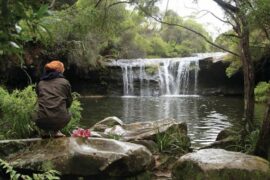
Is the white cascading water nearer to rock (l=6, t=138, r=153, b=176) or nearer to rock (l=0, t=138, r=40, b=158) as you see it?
rock (l=0, t=138, r=40, b=158)

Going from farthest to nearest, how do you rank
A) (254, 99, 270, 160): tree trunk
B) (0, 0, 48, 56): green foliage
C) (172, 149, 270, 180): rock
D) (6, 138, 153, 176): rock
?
(254, 99, 270, 160): tree trunk, (6, 138, 153, 176): rock, (172, 149, 270, 180): rock, (0, 0, 48, 56): green foliage

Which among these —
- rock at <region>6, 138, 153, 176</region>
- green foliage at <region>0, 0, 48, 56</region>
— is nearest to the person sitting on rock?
rock at <region>6, 138, 153, 176</region>

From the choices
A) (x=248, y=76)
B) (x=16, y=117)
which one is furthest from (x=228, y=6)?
(x=16, y=117)

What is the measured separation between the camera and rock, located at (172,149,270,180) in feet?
18.2

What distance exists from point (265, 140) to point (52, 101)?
134 inches

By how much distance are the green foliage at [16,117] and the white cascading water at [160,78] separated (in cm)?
2253

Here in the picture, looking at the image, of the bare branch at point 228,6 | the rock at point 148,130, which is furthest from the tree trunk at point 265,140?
the rock at point 148,130

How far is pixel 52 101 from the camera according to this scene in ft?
20.5

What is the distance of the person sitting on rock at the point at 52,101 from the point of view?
6.23 metres

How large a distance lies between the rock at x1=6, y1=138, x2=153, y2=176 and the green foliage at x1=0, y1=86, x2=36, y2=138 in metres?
0.97

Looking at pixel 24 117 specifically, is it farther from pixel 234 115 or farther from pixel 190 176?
pixel 234 115

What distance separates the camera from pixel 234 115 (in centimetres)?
1738

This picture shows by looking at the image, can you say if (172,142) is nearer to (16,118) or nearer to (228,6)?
(228,6)

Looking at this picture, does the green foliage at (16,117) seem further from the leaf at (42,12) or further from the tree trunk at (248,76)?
the leaf at (42,12)
